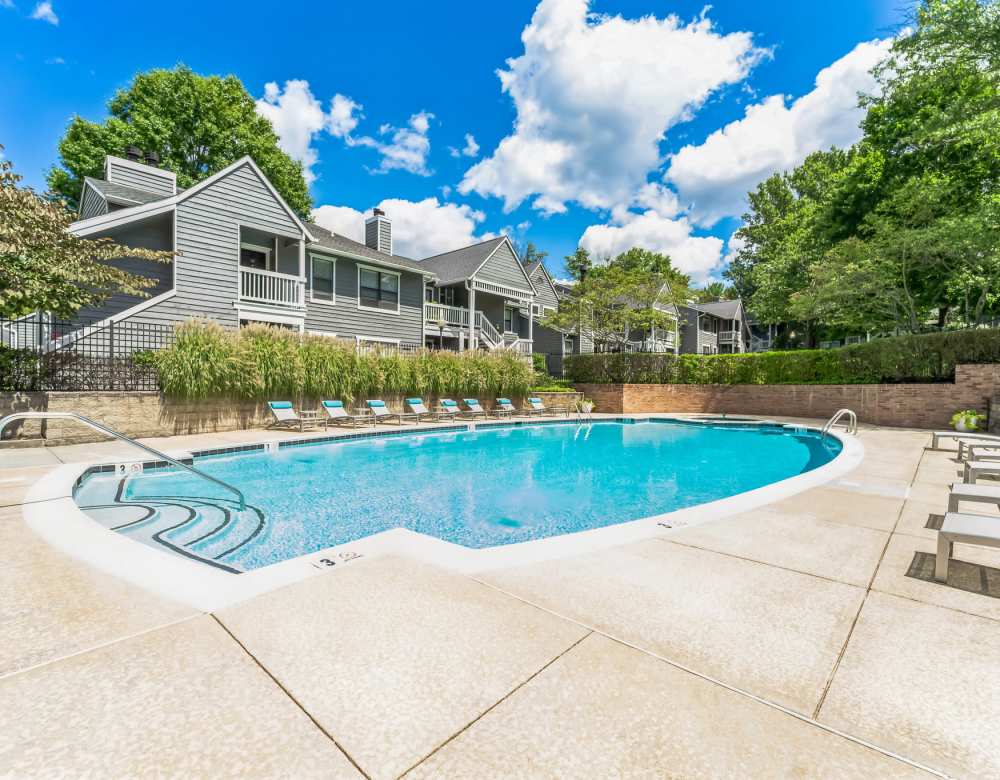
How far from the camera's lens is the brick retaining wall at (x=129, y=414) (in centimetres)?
853

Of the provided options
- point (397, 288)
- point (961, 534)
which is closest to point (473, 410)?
point (397, 288)

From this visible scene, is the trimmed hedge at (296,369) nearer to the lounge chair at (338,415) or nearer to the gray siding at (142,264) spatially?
the lounge chair at (338,415)

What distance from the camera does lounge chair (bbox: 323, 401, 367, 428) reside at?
13156 millimetres

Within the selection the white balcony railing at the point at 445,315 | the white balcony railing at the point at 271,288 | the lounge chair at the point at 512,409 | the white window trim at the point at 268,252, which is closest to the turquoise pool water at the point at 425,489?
the lounge chair at the point at 512,409

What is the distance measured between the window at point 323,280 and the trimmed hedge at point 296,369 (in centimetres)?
484

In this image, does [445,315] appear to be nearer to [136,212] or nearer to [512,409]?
[512,409]

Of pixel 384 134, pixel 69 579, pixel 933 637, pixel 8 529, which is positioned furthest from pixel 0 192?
pixel 384 134

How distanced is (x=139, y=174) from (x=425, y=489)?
55.2ft

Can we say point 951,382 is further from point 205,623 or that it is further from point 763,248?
point 763,248

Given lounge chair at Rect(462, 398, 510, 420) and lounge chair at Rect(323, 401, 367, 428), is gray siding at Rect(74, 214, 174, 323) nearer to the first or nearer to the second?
lounge chair at Rect(323, 401, 367, 428)

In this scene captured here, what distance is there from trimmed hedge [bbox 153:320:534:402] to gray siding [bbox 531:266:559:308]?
1295 centimetres

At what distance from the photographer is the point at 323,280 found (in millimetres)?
17953

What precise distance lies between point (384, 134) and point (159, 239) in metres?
14.7

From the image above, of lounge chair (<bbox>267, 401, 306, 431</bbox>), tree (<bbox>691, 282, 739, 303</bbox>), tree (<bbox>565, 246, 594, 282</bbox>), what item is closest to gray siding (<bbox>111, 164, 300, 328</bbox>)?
lounge chair (<bbox>267, 401, 306, 431</bbox>)
